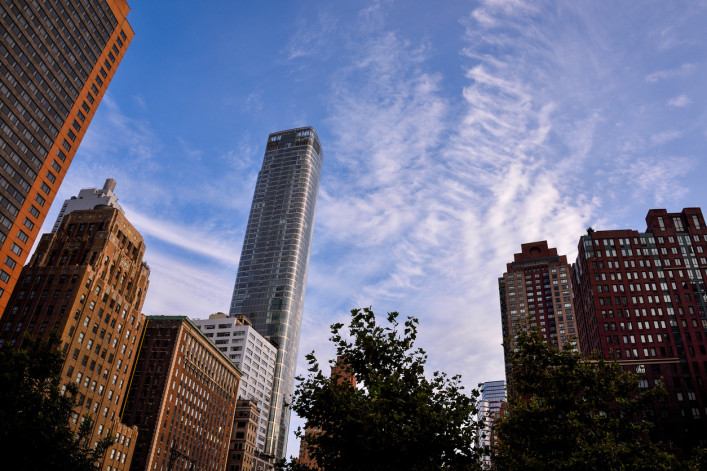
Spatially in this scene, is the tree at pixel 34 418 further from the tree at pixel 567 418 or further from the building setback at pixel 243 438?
the building setback at pixel 243 438

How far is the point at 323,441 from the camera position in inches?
Result: 1000

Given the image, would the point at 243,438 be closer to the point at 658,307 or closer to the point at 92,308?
the point at 92,308

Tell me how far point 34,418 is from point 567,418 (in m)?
35.5

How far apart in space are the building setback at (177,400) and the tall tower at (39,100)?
42.4 m

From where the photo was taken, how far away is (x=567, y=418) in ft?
105

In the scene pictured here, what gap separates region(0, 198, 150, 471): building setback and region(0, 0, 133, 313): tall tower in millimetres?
7936

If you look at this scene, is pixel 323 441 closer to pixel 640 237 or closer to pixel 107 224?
pixel 107 224

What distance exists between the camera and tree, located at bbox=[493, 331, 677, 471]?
29688 millimetres

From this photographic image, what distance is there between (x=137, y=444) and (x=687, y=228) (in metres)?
143

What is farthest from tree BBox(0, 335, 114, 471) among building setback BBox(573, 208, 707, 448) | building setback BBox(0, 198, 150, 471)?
building setback BBox(573, 208, 707, 448)

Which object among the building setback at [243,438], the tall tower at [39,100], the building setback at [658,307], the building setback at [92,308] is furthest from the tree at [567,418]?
the building setback at [243,438]

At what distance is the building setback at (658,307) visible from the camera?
4006 inches

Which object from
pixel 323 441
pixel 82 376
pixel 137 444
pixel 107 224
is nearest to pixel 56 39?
pixel 107 224

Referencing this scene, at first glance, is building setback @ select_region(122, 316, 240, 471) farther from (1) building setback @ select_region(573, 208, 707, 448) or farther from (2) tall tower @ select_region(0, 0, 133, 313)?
(1) building setback @ select_region(573, 208, 707, 448)
